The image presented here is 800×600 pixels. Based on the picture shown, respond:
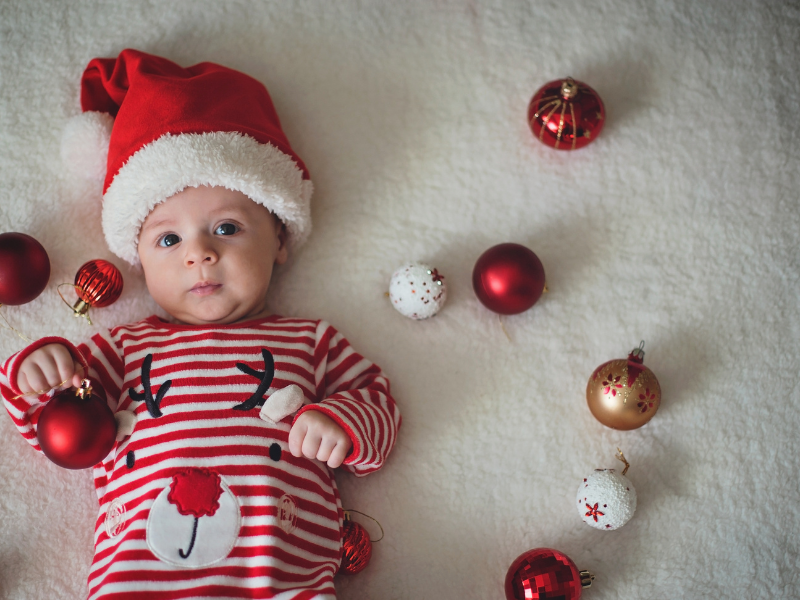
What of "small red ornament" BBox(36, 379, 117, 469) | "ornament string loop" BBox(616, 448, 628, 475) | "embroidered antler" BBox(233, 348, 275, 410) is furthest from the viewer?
"ornament string loop" BBox(616, 448, 628, 475)

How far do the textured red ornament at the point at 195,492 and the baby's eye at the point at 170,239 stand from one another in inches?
13.9

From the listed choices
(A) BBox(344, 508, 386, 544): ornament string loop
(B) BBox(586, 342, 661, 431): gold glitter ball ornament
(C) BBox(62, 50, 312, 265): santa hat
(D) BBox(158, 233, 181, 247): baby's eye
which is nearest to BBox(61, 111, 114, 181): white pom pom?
(C) BBox(62, 50, 312, 265): santa hat

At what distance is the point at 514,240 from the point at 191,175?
0.59 meters

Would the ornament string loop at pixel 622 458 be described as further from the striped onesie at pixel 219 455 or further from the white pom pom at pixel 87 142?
the white pom pom at pixel 87 142

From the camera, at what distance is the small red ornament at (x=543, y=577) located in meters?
0.91

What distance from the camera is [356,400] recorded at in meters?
0.96

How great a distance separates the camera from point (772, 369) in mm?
1116

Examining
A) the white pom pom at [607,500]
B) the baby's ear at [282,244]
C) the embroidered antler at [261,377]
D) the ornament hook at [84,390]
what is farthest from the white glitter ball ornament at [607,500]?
the ornament hook at [84,390]

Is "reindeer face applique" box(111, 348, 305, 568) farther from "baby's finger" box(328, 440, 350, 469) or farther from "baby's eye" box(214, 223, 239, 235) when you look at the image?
"baby's eye" box(214, 223, 239, 235)

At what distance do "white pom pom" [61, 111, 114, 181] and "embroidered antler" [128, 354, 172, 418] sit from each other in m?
0.38

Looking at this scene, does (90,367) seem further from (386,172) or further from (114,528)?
(386,172)

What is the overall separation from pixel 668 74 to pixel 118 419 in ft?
3.94

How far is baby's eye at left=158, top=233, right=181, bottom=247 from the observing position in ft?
3.20

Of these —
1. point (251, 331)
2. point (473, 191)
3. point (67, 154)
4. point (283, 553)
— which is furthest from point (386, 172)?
point (283, 553)
